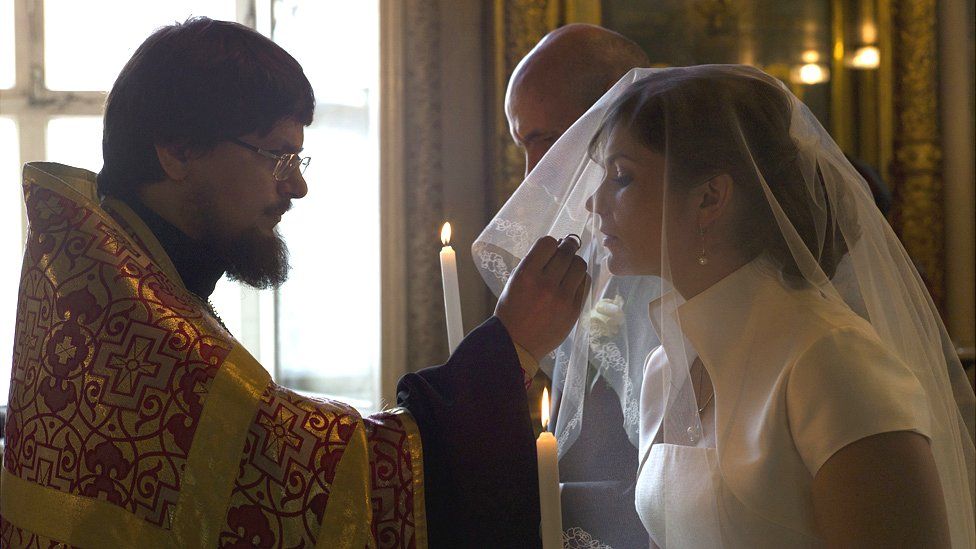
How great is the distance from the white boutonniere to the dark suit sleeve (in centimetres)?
36

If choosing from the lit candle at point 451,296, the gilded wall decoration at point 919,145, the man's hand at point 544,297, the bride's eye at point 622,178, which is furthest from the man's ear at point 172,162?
the gilded wall decoration at point 919,145

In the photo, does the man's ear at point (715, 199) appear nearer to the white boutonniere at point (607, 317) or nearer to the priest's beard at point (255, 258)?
the white boutonniere at point (607, 317)

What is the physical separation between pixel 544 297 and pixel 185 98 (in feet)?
2.46

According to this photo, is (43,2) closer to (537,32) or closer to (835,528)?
(537,32)

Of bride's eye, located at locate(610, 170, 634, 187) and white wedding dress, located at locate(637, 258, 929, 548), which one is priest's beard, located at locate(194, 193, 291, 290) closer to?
bride's eye, located at locate(610, 170, 634, 187)

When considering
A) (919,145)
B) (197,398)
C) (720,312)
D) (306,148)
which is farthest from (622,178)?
(919,145)

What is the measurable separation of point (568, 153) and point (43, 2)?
3519mm

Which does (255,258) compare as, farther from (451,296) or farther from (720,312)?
(720,312)

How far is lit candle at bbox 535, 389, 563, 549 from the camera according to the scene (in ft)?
3.47

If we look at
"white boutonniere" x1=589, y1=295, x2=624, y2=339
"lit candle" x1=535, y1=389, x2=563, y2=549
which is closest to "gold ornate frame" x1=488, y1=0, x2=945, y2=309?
"white boutonniere" x1=589, y1=295, x2=624, y2=339

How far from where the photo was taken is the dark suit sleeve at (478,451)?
1.50 m

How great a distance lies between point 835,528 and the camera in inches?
52.7

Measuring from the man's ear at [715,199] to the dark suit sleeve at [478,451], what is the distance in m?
0.39

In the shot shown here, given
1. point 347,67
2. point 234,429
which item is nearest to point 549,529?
point 234,429
